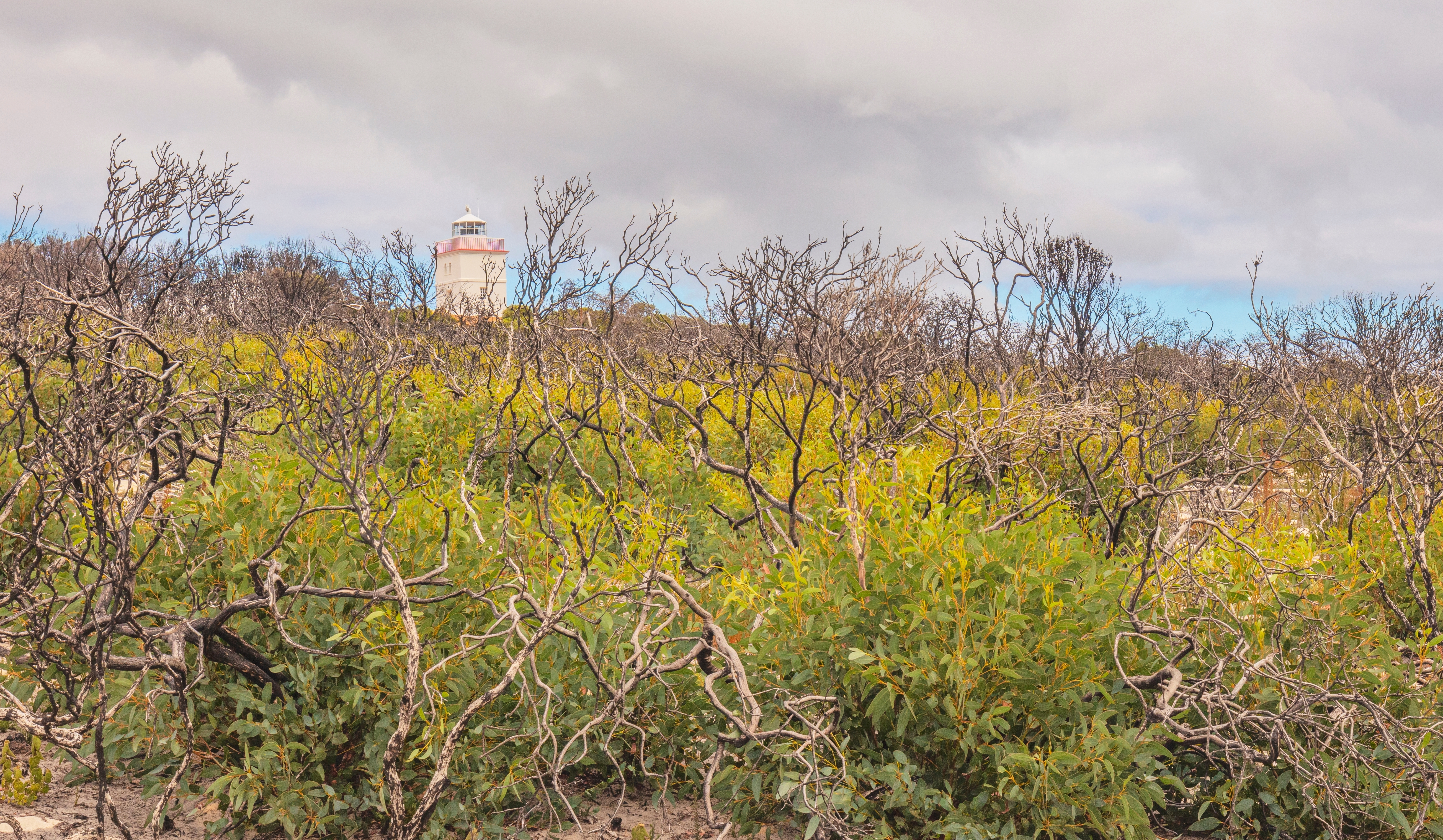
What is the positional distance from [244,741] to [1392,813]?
3600mm

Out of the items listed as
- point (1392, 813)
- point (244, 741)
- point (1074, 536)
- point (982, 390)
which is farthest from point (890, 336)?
point (982, 390)

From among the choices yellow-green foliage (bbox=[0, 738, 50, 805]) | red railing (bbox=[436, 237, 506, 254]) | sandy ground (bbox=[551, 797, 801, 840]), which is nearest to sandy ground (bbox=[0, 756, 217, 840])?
yellow-green foliage (bbox=[0, 738, 50, 805])

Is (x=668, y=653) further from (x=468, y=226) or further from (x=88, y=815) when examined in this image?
(x=468, y=226)

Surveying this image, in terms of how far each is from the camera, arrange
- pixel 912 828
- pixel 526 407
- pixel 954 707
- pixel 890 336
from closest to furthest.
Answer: pixel 954 707
pixel 912 828
pixel 890 336
pixel 526 407

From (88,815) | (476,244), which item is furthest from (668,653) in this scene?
(476,244)

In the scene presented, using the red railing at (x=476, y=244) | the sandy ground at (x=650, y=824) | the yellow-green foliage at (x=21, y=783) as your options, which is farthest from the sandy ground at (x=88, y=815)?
the red railing at (x=476, y=244)

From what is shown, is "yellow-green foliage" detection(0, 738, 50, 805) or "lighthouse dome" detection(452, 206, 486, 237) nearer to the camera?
"yellow-green foliage" detection(0, 738, 50, 805)

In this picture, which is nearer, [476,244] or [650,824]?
[650,824]

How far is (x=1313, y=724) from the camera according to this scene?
286 cm

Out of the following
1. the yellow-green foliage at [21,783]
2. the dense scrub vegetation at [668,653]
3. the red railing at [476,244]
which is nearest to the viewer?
the dense scrub vegetation at [668,653]

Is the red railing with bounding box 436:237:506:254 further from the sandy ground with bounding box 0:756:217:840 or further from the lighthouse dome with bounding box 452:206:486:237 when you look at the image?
the sandy ground with bounding box 0:756:217:840

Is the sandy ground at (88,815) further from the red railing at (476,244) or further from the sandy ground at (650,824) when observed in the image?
the red railing at (476,244)

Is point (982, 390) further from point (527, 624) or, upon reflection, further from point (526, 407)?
point (527, 624)

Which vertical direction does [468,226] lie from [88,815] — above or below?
above
